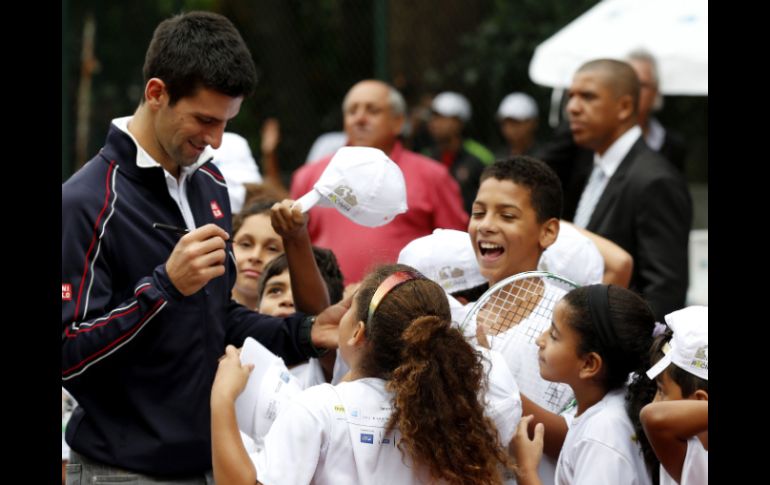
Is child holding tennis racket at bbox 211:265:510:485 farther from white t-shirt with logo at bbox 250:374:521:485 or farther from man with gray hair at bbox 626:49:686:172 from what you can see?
man with gray hair at bbox 626:49:686:172

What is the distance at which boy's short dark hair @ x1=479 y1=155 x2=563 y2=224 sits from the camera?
13.0 feet

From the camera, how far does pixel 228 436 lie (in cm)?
283

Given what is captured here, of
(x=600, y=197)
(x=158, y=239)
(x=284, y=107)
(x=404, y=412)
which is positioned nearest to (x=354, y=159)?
(x=158, y=239)

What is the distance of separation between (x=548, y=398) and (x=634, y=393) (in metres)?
0.36

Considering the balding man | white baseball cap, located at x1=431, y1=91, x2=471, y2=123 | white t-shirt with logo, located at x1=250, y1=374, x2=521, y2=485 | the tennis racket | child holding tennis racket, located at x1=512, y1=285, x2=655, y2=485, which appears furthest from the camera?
white baseball cap, located at x1=431, y1=91, x2=471, y2=123

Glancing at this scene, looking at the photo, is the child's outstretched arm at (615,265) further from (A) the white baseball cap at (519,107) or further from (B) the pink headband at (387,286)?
(A) the white baseball cap at (519,107)

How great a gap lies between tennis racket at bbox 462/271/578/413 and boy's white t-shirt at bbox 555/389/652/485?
0.88ft

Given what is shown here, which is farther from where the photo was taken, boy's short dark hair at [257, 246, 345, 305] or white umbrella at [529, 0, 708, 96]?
white umbrella at [529, 0, 708, 96]

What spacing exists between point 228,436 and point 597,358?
118 cm

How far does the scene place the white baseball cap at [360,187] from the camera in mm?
3428

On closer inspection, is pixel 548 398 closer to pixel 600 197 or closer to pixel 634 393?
pixel 634 393

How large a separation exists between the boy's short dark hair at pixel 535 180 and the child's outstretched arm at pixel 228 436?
1.42 m

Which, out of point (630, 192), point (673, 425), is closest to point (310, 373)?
point (673, 425)

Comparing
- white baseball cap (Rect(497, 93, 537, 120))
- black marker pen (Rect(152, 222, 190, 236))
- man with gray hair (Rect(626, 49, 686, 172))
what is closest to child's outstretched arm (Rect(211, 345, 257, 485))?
black marker pen (Rect(152, 222, 190, 236))
